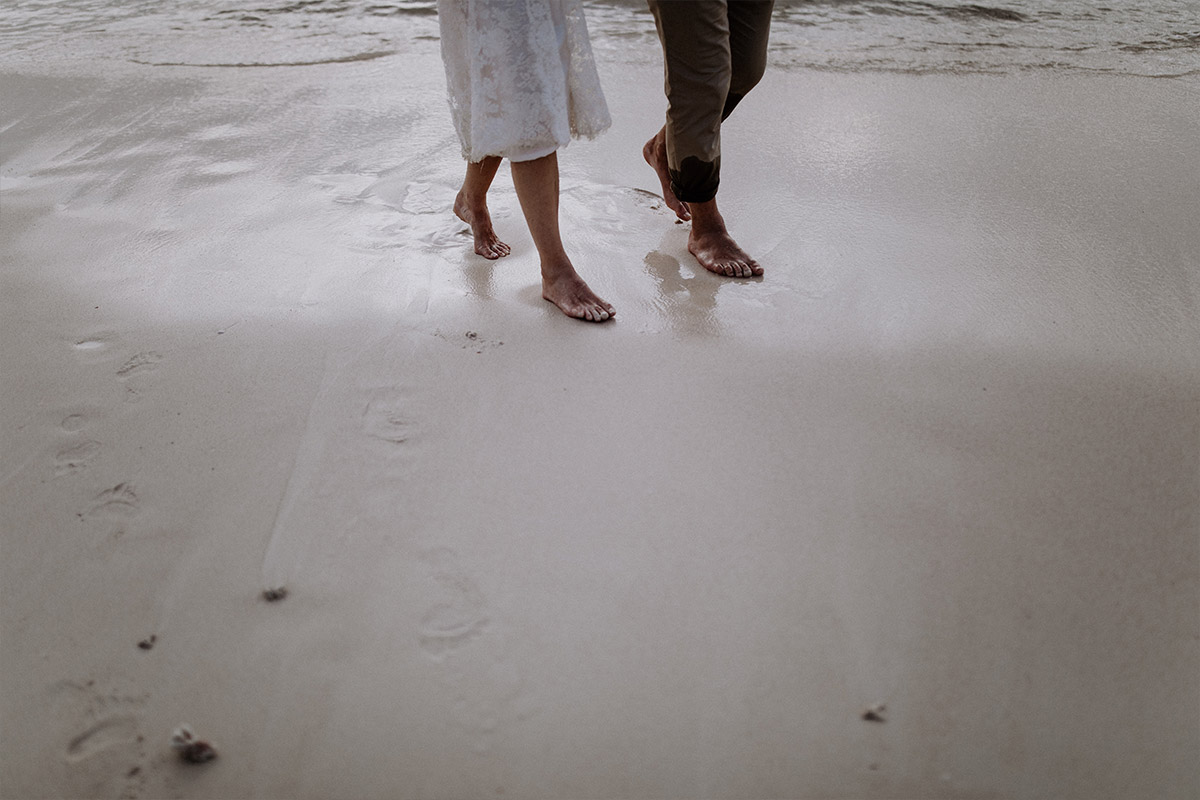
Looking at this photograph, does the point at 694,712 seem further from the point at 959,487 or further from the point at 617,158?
the point at 617,158

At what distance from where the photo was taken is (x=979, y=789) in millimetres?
1013

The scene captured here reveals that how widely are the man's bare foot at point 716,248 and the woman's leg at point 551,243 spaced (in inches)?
13.9

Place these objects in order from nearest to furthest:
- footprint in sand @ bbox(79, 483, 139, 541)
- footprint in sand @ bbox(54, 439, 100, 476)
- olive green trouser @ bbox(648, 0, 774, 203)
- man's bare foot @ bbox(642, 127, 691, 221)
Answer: footprint in sand @ bbox(79, 483, 139, 541) → footprint in sand @ bbox(54, 439, 100, 476) → olive green trouser @ bbox(648, 0, 774, 203) → man's bare foot @ bbox(642, 127, 691, 221)

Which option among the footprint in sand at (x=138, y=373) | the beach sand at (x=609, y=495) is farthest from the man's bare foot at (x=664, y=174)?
the footprint in sand at (x=138, y=373)

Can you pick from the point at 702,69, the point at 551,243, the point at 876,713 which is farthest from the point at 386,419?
the point at 702,69

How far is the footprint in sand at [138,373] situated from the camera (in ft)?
5.38

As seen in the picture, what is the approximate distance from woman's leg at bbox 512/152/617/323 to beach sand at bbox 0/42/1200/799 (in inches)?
2.3

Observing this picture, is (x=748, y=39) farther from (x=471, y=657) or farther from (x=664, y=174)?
(x=471, y=657)

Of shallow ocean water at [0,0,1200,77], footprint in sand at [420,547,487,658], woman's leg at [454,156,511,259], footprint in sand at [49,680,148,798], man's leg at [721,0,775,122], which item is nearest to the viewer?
footprint in sand at [49,680,148,798]

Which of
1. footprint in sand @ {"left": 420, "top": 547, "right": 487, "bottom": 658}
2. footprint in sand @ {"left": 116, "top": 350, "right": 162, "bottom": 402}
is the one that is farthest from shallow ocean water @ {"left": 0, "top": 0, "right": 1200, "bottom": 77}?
footprint in sand @ {"left": 420, "top": 547, "right": 487, "bottom": 658}

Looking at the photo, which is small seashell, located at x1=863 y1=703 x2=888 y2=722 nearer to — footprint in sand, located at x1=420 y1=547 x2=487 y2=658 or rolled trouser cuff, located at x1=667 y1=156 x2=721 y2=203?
footprint in sand, located at x1=420 y1=547 x2=487 y2=658

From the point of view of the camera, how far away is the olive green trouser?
6.06 feet

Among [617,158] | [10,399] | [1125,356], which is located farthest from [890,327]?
[10,399]

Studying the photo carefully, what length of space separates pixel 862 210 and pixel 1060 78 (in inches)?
69.9
